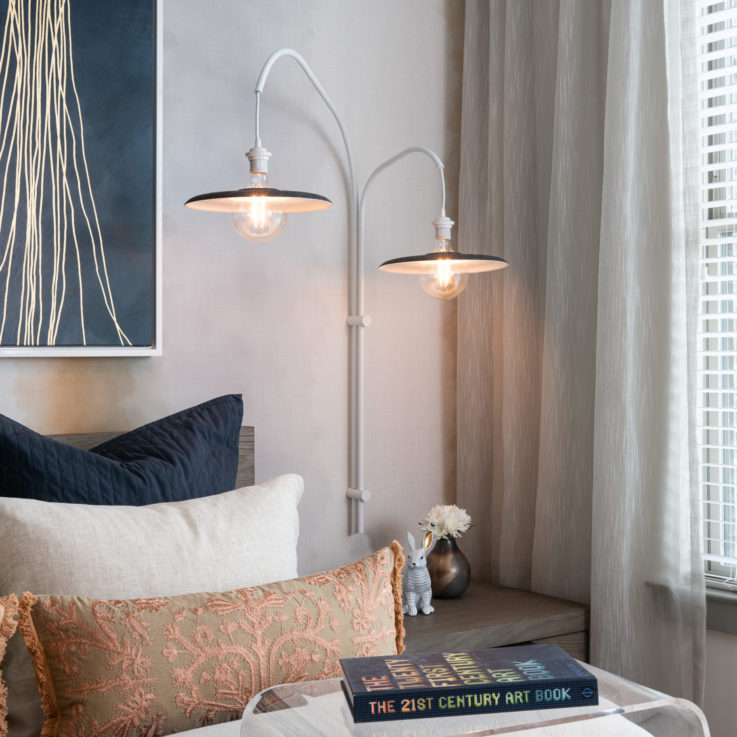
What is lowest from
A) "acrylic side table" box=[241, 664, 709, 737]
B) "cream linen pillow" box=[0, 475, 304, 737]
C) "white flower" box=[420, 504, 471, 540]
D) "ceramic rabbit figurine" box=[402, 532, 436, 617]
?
"ceramic rabbit figurine" box=[402, 532, 436, 617]

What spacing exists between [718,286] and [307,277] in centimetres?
104

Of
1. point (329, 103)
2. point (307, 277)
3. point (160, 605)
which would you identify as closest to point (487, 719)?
point (160, 605)

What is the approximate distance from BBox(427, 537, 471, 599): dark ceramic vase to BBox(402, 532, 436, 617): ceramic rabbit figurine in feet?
0.31

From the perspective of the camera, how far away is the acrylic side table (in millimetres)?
1011

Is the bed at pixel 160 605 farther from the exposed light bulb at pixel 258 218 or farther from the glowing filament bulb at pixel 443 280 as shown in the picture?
the glowing filament bulb at pixel 443 280

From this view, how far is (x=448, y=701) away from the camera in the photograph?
1019 mm

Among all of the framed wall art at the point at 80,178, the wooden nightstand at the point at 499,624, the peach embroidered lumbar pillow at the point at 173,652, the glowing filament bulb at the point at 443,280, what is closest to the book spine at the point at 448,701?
the peach embroidered lumbar pillow at the point at 173,652

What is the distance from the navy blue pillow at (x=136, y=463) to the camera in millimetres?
1509

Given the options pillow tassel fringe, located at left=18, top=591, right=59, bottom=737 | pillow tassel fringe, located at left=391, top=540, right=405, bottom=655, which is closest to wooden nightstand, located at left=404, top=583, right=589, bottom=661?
pillow tassel fringe, located at left=391, top=540, right=405, bottom=655

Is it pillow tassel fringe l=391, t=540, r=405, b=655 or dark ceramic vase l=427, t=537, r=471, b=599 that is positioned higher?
pillow tassel fringe l=391, t=540, r=405, b=655

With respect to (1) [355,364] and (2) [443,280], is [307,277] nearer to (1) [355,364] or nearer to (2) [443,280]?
(1) [355,364]

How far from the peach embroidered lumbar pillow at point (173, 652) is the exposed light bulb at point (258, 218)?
796mm

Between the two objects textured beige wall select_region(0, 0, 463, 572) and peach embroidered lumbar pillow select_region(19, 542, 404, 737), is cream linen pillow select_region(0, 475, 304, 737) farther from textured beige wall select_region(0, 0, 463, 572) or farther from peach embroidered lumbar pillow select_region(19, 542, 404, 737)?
textured beige wall select_region(0, 0, 463, 572)

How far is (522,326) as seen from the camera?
2318mm
